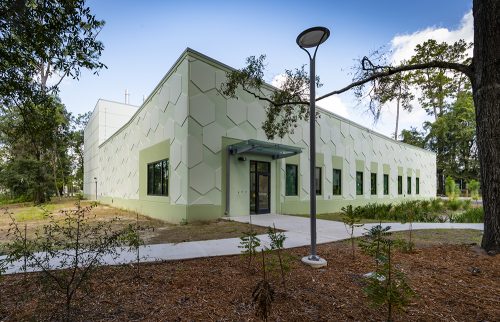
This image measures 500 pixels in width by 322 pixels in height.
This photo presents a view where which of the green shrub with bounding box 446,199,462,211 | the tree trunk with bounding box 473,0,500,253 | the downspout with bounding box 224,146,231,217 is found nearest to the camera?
the tree trunk with bounding box 473,0,500,253

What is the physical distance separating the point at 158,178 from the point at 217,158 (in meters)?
3.90

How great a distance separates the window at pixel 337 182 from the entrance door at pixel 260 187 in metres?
6.53

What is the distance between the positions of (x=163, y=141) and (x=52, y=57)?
7451 mm

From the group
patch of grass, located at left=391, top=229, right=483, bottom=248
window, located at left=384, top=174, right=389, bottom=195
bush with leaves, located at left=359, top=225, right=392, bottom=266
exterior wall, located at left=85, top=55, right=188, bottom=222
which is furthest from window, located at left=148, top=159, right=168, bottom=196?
Result: window, located at left=384, top=174, right=389, bottom=195

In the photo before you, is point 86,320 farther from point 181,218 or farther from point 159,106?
point 159,106

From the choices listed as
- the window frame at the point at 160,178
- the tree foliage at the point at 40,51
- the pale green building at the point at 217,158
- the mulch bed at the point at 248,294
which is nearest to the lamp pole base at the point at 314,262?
the mulch bed at the point at 248,294

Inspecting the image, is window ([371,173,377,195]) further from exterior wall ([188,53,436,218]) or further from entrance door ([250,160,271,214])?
entrance door ([250,160,271,214])

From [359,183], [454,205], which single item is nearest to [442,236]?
[359,183]

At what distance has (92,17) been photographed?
17.5 feet

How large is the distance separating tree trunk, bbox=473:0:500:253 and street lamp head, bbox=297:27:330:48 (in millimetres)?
3494

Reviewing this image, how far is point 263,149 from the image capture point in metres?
12.7

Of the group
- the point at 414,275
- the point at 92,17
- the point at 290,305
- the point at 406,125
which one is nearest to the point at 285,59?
the point at 92,17

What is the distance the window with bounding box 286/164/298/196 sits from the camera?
15.2 m

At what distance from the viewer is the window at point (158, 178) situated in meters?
12.8
